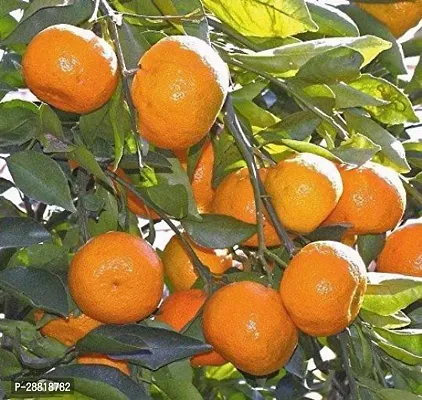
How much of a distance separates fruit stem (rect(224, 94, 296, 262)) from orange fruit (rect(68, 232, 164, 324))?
0.11m

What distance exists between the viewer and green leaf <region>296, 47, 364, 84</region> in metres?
0.96

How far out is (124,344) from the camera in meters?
0.87

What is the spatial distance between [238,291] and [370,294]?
0.16 metres

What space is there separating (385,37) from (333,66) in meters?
0.36

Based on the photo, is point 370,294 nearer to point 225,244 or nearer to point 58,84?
point 225,244

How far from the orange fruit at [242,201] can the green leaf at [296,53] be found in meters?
0.11

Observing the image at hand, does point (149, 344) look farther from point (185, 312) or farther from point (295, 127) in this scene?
point (295, 127)

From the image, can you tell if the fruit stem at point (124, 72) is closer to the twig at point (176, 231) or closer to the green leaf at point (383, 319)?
the twig at point (176, 231)

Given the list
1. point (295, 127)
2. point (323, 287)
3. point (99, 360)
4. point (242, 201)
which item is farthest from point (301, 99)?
point (99, 360)

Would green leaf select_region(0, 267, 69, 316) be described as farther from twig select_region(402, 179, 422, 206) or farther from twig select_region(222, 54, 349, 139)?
twig select_region(402, 179, 422, 206)

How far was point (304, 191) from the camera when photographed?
908 millimetres

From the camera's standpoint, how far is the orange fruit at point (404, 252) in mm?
1085

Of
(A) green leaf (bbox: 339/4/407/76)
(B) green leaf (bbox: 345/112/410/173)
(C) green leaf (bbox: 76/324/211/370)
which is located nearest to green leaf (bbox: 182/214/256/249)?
(C) green leaf (bbox: 76/324/211/370)

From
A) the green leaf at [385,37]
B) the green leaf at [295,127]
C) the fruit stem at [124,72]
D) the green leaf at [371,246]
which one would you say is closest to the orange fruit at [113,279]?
the fruit stem at [124,72]
